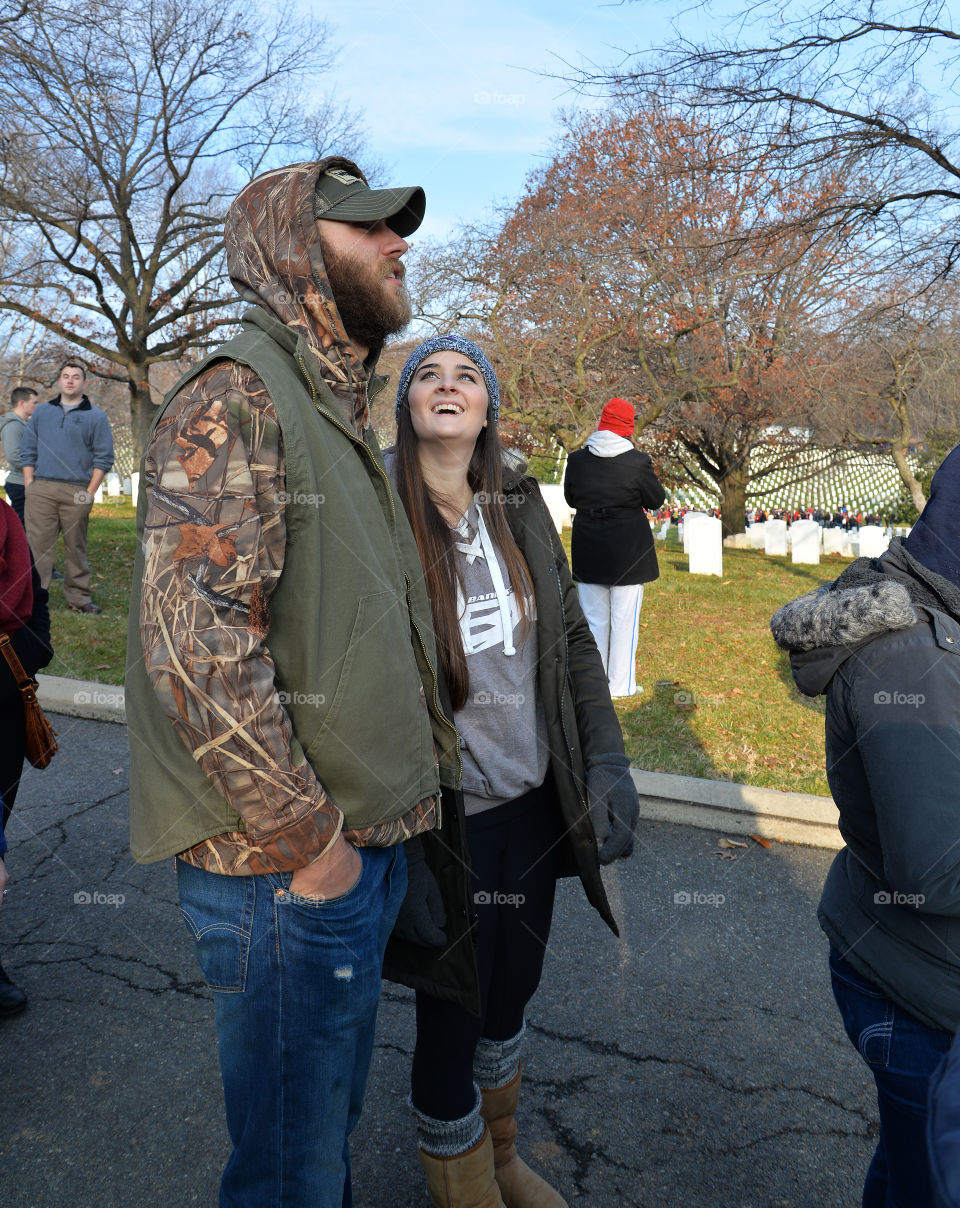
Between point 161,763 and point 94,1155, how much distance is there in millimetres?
1755

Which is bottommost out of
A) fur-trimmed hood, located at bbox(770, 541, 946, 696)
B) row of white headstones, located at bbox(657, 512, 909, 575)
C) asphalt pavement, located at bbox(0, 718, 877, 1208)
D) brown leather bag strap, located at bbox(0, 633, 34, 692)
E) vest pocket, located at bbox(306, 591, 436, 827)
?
asphalt pavement, located at bbox(0, 718, 877, 1208)

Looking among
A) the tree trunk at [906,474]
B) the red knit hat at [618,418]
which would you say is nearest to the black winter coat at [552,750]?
the red knit hat at [618,418]

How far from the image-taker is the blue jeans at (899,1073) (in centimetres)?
171

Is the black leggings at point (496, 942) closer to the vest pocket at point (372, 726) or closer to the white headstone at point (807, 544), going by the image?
the vest pocket at point (372, 726)

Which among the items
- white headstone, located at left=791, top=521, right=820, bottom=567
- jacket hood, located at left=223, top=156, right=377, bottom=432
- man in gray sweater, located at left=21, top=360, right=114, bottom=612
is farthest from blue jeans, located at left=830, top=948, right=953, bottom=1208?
white headstone, located at left=791, top=521, right=820, bottom=567

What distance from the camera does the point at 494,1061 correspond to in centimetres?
237

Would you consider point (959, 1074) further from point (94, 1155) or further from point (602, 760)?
point (94, 1155)

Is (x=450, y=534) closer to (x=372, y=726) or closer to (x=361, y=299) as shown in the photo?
(x=361, y=299)

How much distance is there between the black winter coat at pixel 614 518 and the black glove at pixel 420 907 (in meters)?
5.22

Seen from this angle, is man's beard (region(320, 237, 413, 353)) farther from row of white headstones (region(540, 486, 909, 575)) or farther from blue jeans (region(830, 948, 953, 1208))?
row of white headstones (region(540, 486, 909, 575))

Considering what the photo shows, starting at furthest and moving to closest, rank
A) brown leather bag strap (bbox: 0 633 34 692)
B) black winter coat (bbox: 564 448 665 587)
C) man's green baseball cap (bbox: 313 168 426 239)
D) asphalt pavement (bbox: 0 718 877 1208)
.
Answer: black winter coat (bbox: 564 448 665 587)
brown leather bag strap (bbox: 0 633 34 692)
asphalt pavement (bbox: 0 718 877 1208)
man's green baseball cap (bbox: 313 168 426 239)

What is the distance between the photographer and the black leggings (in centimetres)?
216

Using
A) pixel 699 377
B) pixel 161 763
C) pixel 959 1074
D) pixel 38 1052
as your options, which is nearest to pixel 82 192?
pixel 699 377

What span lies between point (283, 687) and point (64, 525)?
335 inches
